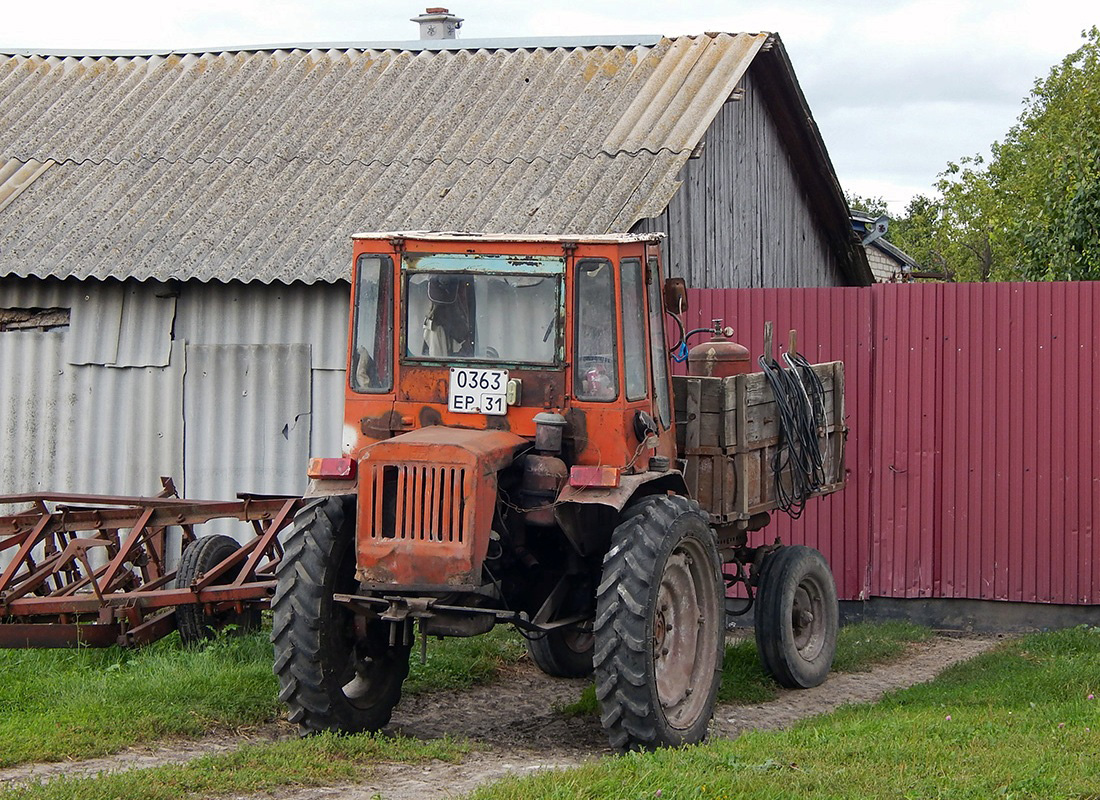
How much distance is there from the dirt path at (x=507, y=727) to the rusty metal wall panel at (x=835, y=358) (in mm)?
1145

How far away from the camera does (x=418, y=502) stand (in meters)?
6.73

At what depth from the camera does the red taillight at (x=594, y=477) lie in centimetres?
689

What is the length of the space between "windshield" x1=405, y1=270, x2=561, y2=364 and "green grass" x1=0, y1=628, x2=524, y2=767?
7.08 feet

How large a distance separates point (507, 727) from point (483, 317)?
2324 millimetres

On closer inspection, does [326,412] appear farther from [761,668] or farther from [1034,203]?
[1034,203]

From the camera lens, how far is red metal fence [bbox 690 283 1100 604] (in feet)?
35.8

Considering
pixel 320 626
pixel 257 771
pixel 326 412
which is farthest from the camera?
pixel 326 412

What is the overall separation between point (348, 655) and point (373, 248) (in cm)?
214

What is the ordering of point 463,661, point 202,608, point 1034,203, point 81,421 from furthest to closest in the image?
1. point 1034,203
2. point 81,421
3. point 463,661
4. point 202,608

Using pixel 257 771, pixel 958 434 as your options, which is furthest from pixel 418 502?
pixel 958 434

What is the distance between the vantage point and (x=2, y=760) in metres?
6.52

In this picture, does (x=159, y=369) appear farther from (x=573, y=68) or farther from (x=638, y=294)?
(x=638, y=294)

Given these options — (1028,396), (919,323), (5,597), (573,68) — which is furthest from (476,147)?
(5,597)

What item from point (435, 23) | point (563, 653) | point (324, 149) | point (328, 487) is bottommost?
point (563, 653)
